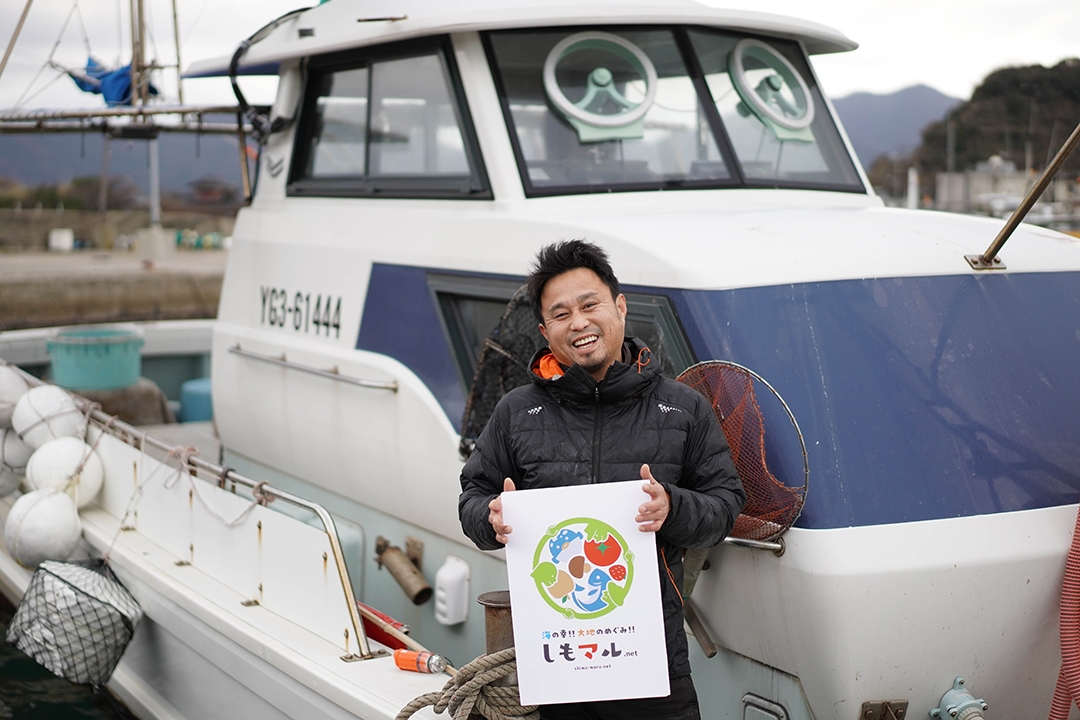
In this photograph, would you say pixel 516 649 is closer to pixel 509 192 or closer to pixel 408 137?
→ pixel 509 192

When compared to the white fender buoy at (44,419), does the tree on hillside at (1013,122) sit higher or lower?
higher

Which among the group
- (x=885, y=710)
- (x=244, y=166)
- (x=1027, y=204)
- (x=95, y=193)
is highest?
(x=95, y=193)

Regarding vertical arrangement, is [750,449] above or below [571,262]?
→ below

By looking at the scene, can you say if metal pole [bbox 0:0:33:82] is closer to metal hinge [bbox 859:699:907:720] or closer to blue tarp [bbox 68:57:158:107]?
blue tarp [bbox 68:57:158:107]

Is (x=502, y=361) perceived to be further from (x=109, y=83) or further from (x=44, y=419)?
(x=109, y=83)

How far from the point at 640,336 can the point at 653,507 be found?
3.21ft

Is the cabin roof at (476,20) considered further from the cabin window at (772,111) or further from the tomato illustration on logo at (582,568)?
the tomato illustration on logo at (582,568)

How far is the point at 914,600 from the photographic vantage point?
8.55 feet

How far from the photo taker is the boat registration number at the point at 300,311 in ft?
15.2

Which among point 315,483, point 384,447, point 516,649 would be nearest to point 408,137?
point 384,447

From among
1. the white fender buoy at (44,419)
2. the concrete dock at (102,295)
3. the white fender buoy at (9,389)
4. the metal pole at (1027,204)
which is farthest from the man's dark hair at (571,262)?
the concrete dock at (102,295)

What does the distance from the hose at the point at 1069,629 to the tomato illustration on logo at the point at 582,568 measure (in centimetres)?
121

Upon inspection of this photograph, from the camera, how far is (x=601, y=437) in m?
2.43

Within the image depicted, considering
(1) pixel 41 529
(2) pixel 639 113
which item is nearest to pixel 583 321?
(2) pixel 639 113
